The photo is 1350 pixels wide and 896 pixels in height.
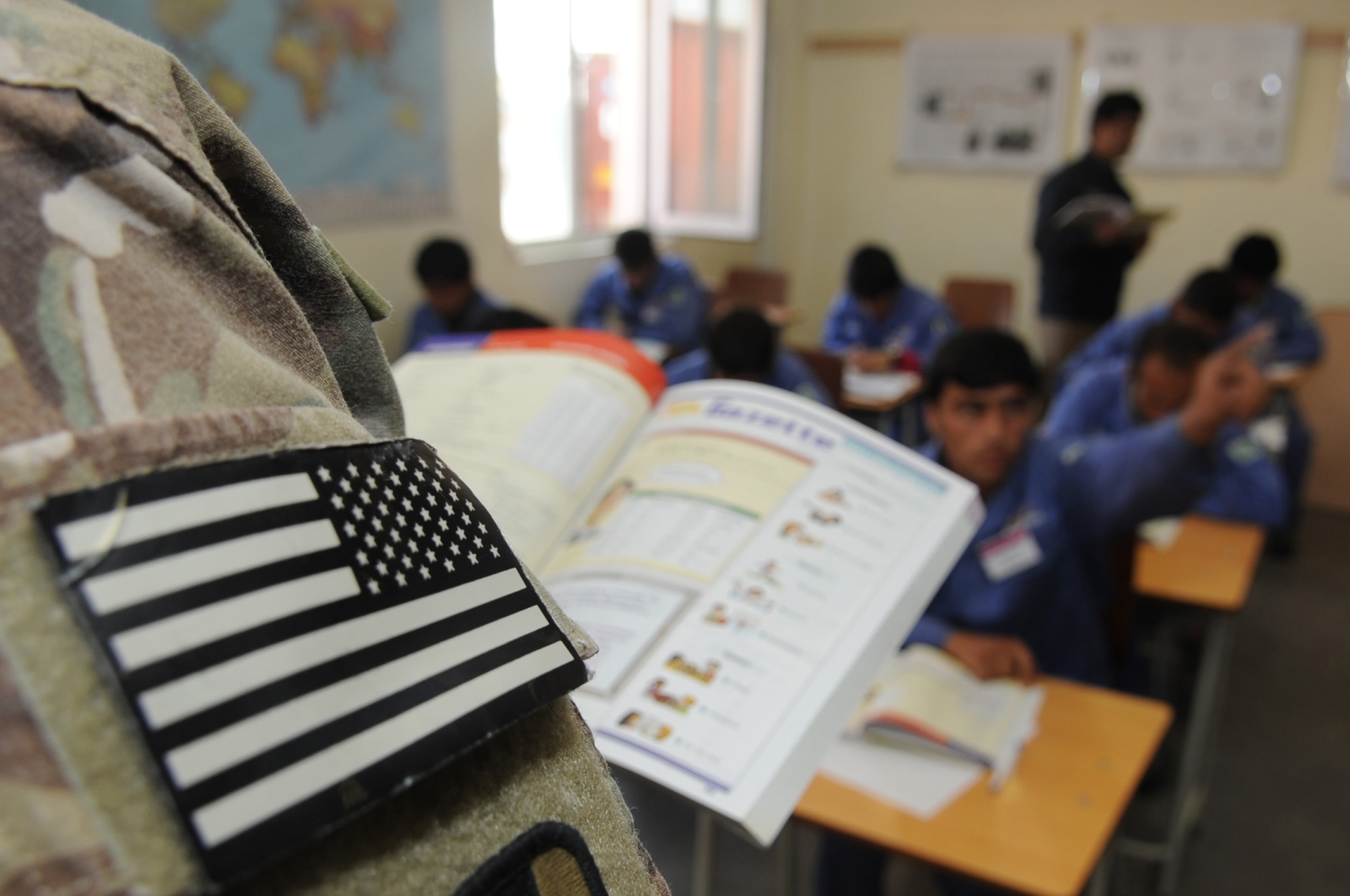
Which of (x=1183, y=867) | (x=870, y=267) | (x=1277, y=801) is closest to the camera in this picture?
(x=1183, y=867)

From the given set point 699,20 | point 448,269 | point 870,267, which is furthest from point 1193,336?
point 699,20

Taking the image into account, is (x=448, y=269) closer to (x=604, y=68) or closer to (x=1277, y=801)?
(x=604, y=68)

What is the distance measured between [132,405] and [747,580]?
0.56 meters

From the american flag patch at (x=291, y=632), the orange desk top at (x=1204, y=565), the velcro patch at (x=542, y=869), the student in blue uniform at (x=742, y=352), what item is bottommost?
the orange desk top at (x=1204, y=565)

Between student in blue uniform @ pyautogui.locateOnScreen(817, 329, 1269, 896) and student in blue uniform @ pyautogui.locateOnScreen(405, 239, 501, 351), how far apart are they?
2.03 m

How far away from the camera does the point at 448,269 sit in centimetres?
353

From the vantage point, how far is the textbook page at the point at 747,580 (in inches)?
24.8

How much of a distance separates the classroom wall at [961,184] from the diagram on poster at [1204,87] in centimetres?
7

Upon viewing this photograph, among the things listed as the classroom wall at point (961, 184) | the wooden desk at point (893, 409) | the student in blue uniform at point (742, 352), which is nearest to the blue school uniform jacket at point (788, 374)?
the student in blue uniform at point (742, 352)

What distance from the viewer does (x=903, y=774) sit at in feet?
4.27

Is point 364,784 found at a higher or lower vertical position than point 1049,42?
lower

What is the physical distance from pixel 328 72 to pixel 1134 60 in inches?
167

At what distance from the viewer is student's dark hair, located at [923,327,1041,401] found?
74.9 inches

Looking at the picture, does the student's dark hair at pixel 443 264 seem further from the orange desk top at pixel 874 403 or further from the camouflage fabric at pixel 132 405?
the camouflage fabric at pixel 132 405
